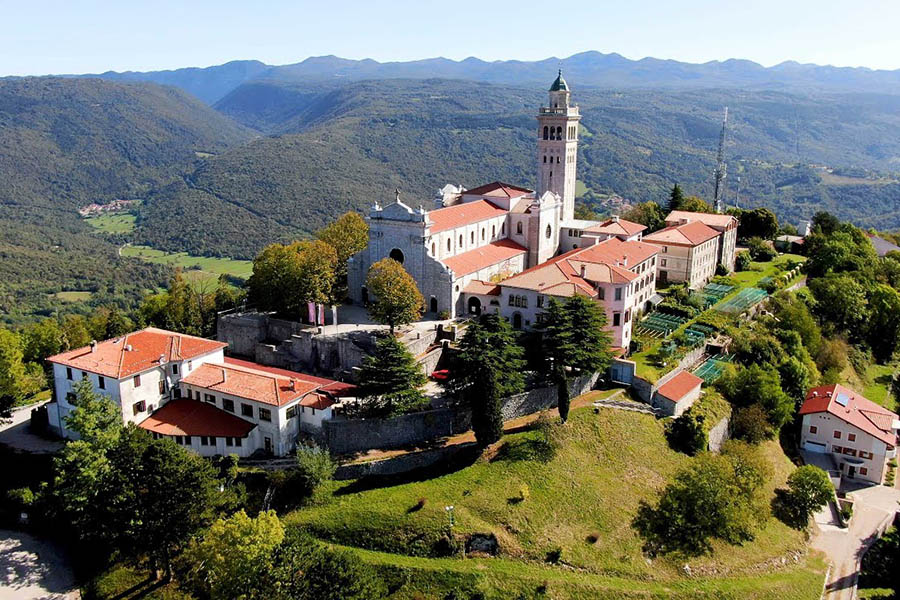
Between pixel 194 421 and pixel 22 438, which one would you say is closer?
pixel 194 421

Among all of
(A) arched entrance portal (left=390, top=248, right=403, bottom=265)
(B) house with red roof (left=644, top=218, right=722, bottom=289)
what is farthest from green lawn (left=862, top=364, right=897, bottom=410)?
(A) arched entrance portal (left=390, top=248, right=403, bottom=265)

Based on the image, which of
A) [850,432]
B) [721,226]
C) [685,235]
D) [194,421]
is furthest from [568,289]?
[721,226]

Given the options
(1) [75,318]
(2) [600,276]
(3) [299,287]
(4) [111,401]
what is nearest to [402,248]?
(3) [299,287]

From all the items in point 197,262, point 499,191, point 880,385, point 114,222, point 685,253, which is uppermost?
point 499,191

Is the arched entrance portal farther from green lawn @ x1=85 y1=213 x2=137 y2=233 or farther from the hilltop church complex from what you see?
green lawn @ x1=85 y1=213 x2=137 y2=233

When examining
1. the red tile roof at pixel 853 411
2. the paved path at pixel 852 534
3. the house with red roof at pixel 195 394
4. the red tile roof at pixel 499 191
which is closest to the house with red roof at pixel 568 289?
the red tile roof at pixel 499 191

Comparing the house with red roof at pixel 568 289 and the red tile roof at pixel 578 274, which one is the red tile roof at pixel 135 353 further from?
the red tile roof at pixel 578 274

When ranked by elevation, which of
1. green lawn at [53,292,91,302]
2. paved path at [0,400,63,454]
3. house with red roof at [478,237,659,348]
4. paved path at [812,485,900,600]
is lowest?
green lawn at [53,292,91,302]

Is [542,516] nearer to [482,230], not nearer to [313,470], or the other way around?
[313,470]
